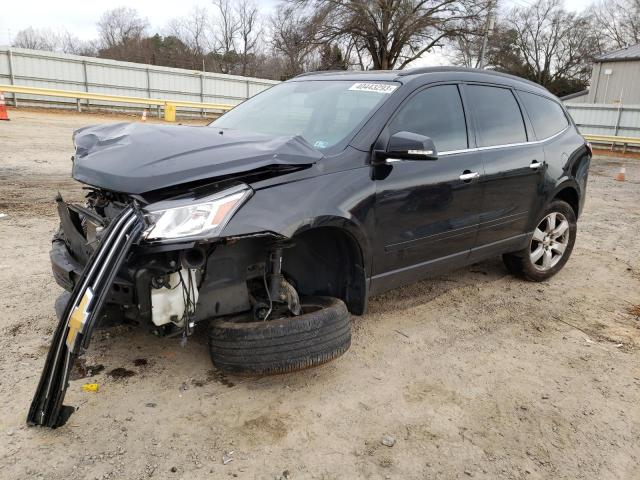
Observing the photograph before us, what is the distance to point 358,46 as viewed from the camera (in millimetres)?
38344

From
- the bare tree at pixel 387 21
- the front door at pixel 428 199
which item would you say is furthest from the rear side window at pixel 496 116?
the bare tree at pixel 387 21

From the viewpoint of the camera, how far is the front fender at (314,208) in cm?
264

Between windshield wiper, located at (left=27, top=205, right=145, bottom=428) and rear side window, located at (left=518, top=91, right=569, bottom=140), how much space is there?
3653 mm

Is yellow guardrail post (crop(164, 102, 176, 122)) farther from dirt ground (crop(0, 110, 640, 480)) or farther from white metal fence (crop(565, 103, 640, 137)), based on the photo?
dirt ground (crop(0, 110, 640, 480))

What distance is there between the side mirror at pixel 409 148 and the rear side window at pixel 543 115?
2.02 m

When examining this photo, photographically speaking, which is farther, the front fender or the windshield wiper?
the front fender

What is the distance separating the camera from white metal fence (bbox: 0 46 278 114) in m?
22.6

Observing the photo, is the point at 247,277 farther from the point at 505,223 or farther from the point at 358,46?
the point at 358,46

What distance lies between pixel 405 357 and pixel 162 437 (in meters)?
1.62

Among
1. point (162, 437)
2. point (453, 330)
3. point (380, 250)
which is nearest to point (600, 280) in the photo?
point (453, 330)

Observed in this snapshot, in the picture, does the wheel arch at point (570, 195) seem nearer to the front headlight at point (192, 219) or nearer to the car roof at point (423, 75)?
the car roof at point (423, 75)

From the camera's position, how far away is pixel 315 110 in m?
3.74

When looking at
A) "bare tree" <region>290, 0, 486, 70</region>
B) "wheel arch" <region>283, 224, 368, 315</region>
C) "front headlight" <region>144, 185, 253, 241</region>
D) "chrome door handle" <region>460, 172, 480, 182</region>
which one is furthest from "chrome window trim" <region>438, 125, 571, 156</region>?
"bare tree" <region>290, 0, 486, 70</region>

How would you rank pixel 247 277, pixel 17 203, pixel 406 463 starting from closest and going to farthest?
pixel 406 463 → pixel 247 277 → pixel 17 203
